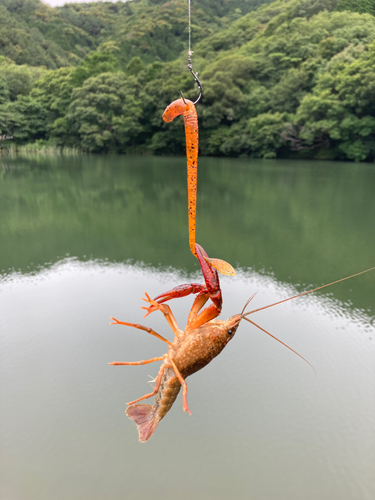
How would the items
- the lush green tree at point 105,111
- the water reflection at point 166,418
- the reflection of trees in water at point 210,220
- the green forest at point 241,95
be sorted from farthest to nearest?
the lush green tree at point 105,111, the green forest at point 241,95, the reflection of trees in water at point 210,220, the water reflection at point 166,418

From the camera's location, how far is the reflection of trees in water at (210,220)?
10.6 metres

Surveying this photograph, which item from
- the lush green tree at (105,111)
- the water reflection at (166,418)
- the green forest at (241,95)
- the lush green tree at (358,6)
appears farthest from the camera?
the lush green tree at (105,111)

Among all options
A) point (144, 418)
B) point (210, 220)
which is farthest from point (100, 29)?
point (144, 418)

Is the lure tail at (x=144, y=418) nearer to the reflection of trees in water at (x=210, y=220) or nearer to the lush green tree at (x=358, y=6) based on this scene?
the reflection of trees in water at (x=210, y=220)

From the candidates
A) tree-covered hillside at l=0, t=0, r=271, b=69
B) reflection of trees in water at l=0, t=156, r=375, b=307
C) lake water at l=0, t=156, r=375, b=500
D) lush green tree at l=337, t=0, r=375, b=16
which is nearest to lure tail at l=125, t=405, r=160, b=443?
lake water at l=0, t=156, r=375, b=500

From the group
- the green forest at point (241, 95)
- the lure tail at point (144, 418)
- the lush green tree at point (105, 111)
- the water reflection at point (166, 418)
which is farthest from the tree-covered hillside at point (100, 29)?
the lure tail at point (144, 418)

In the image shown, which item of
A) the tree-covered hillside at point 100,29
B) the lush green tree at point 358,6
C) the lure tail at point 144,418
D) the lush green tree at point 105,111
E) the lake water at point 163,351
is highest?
the tree-covered hillside at point 100,29

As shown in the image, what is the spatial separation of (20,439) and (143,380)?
5.89 feet

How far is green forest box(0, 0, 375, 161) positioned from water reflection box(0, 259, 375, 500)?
25498 mm

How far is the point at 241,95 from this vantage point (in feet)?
109

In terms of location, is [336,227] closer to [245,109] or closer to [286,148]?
[286,148]

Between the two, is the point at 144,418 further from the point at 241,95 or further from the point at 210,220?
the point at 241,95

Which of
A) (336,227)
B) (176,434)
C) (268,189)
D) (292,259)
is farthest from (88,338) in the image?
(268,189)

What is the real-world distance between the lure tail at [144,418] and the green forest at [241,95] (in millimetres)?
29944
